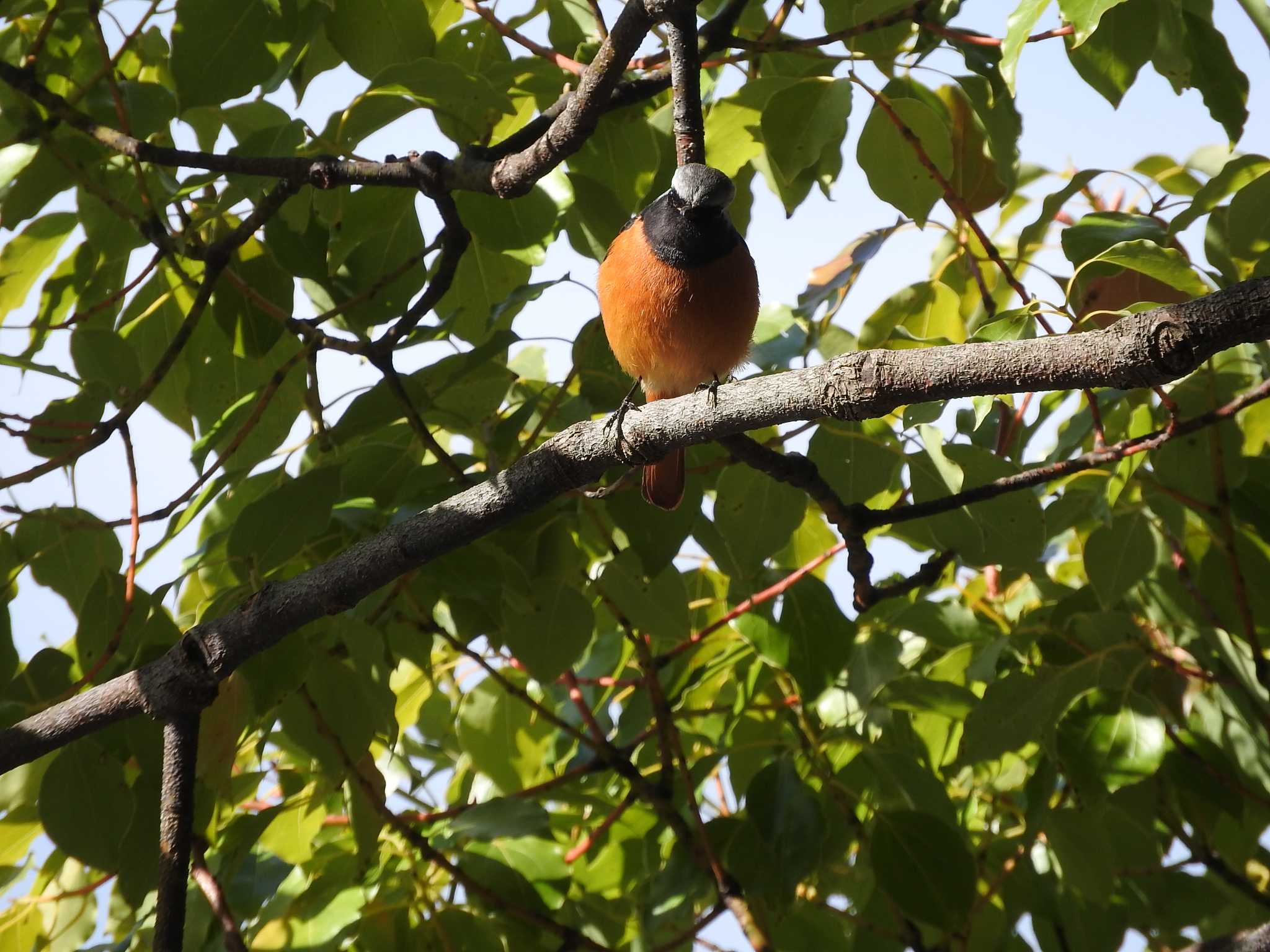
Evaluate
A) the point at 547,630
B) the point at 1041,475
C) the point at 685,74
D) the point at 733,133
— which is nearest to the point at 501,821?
the point at 547,630

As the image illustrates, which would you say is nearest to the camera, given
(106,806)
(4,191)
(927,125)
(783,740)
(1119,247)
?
(1119,247)

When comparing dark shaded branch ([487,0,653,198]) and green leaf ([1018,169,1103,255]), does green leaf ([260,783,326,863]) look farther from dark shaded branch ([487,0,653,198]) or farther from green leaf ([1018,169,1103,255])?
green leaf ([1018,169,1103,255])

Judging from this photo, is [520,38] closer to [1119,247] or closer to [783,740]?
[1119,247]

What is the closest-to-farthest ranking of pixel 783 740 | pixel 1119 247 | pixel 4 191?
pixel 1119 247 → pixel 4 191 → pixel 783 740

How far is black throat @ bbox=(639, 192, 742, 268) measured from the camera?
94.4 inches

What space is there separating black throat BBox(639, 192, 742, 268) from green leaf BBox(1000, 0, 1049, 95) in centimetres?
78

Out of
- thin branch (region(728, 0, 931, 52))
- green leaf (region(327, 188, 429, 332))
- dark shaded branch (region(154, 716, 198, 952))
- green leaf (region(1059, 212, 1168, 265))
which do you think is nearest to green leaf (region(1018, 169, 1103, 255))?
green leaf (region(1059, 212, 1168, 265))

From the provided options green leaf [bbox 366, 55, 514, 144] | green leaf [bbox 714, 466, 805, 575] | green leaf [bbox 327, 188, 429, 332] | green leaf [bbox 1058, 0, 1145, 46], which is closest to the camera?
green leaf [bbox 1058, 0, 1145, 46]

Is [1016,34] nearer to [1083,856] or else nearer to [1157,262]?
[1157,262]

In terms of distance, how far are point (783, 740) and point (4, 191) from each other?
1.92 m

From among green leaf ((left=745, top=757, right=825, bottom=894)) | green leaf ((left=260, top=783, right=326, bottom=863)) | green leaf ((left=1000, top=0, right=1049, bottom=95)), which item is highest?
green leaf ((left=1000, top=0, right=1049, bottom=95))

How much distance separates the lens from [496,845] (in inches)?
87.2

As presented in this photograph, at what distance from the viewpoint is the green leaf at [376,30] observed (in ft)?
7.20

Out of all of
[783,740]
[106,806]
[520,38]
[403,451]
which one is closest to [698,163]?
[520,38]
